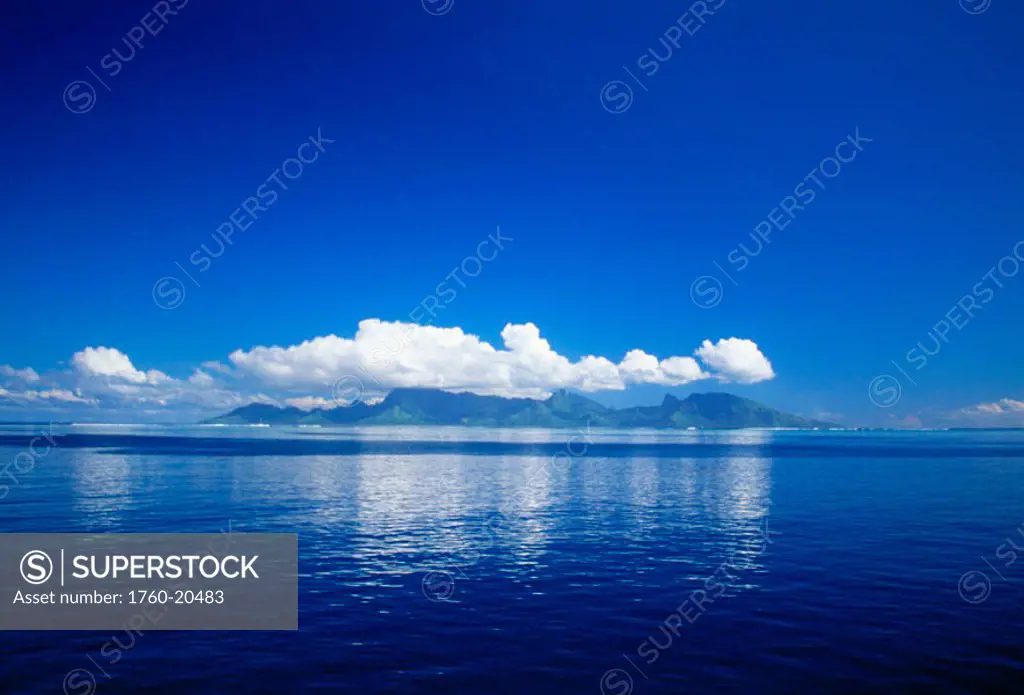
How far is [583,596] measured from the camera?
32.7m

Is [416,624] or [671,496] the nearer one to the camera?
[416,624]

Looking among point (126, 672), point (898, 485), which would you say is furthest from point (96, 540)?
point (898, 485)

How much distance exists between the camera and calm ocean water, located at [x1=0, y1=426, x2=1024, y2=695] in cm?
2283

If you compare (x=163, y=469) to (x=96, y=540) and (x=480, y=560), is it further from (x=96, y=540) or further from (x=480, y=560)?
(x=480, y=560)

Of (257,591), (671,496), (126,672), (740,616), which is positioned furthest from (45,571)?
(671,496)

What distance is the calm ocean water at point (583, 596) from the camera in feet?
74.9

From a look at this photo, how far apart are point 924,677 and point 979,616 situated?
33.1 feet

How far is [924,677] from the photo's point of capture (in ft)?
75.0

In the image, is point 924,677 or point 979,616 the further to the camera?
point 979,616

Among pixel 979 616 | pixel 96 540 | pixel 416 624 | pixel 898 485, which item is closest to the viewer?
pixel 416 624

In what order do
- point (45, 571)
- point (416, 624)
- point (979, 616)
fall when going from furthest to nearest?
point (45, 571) < point (979, 616) < point (416, 624)

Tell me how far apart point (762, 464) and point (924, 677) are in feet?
388

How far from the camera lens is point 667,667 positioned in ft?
78.0

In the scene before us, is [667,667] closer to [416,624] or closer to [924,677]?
[924,677]
